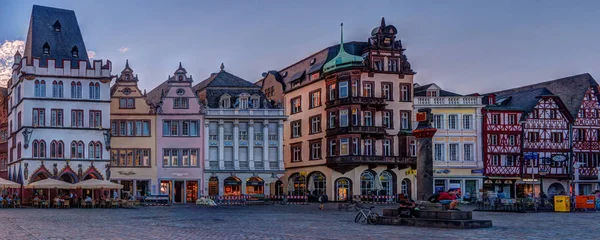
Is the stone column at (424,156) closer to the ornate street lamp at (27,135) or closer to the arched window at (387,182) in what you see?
the arched window at (387,182)

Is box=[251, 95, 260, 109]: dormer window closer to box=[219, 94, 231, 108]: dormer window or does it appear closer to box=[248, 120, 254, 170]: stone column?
box=[248, 120, 254, 170]: stone column

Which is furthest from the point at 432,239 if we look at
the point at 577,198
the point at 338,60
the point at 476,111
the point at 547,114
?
the point at 547,114

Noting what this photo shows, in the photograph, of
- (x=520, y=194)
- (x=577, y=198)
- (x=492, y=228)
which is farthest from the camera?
(x=520, y=194)

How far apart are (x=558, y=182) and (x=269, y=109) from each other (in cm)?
3179

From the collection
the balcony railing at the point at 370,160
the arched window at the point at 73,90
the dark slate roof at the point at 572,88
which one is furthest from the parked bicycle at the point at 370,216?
the dark slate roof at the point at 572,88

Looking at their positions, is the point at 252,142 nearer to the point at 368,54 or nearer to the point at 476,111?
the point at 368,54

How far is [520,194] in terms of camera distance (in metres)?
80.1

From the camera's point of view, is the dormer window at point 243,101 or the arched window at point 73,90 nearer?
the arched window at point 73,90

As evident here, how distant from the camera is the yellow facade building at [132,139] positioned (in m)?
70.6

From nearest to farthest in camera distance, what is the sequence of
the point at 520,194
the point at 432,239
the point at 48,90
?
the point at 432,239
the point at 48,90
the point at 520,194

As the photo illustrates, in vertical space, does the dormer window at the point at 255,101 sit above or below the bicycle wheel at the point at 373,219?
above

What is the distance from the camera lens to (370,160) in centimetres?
7206

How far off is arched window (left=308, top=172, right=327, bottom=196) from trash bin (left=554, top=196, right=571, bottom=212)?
27.8 metres

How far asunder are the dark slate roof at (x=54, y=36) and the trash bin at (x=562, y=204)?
40686 mm
